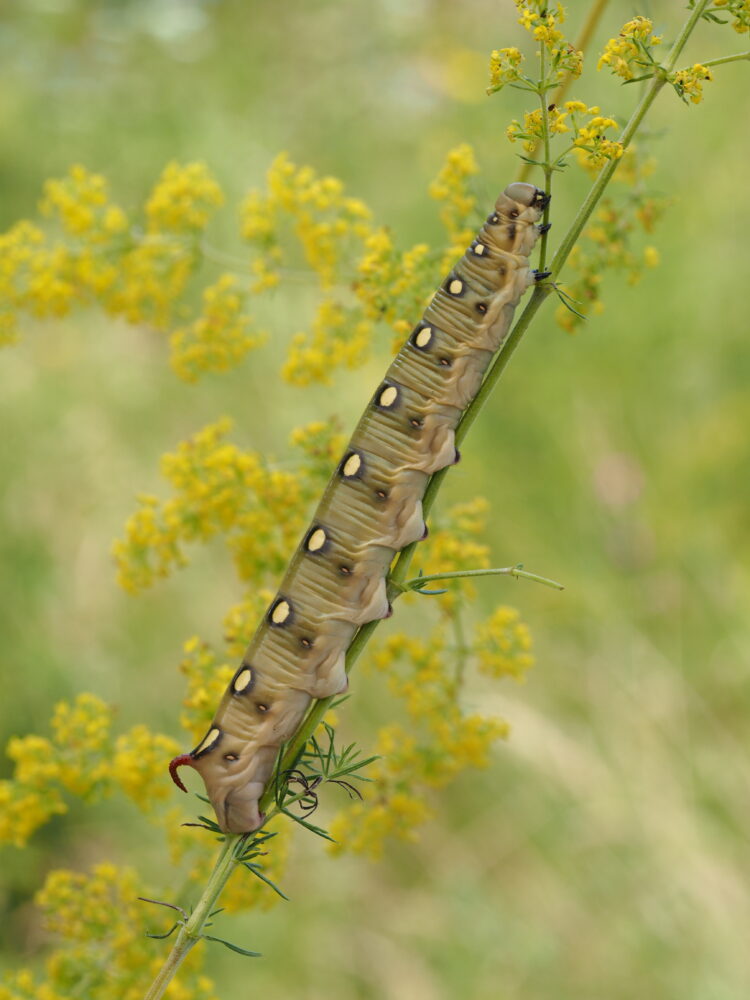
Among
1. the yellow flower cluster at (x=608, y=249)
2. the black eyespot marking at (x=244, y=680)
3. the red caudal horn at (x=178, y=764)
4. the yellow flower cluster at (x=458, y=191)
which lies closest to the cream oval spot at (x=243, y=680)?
the black eyespot marking at (x=244, y=680)

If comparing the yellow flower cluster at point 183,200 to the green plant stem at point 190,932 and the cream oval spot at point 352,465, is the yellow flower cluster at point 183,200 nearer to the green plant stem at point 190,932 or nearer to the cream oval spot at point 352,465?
the cream oval spot at point 352,465

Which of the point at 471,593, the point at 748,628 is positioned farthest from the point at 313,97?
the point at 471,593

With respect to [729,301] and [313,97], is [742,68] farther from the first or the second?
[313,97]

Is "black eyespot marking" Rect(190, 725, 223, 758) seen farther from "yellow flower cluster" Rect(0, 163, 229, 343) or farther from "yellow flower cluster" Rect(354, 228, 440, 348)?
"yellow flower cluster" Rect(0, 163, 229, 343)

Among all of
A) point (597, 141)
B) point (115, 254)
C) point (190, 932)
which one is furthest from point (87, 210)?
point (190, 932)

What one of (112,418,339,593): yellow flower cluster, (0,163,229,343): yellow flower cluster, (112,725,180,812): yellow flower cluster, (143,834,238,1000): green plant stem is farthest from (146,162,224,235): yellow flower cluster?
(143,834,238,1000): green plant stem

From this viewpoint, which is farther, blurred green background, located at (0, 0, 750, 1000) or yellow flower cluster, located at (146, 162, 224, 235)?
blurred green background, located at (0, 0, 750, 1000)
